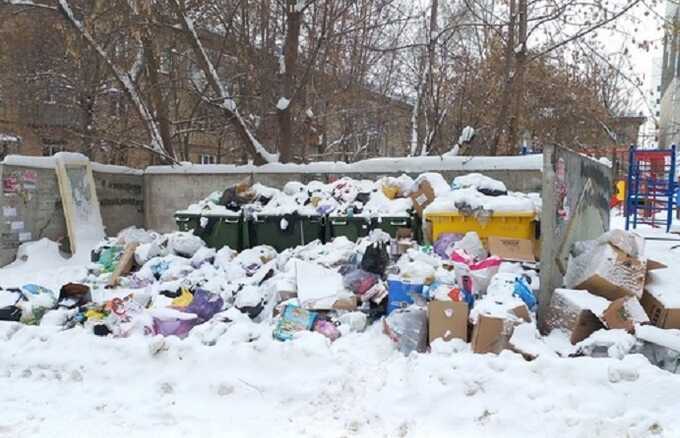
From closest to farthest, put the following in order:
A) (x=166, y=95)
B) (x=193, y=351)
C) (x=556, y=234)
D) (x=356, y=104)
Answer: (x=193, y=351)
(x=556, y=234)
(x=166, y=95)
(x=356, y=104)

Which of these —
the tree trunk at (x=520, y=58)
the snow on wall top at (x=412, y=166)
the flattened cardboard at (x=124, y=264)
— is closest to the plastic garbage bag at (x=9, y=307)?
the flattened cardboard at (x=124, y=264)

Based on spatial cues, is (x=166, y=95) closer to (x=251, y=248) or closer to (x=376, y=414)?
(x=251, y=248)

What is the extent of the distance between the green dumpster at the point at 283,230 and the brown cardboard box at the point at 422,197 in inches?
50.8

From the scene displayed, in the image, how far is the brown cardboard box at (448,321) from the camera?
13.7 ft

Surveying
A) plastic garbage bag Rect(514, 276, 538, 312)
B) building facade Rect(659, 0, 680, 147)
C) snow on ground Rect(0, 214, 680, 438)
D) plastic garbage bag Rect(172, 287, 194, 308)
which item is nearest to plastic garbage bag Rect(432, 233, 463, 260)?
plastic garbage bag Rect(514, 276, 538, 312)

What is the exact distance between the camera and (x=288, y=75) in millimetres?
10406

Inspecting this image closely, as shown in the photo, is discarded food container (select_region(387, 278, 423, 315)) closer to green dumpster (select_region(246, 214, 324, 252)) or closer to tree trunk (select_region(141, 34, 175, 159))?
green dumpster (select_region(246, 214, 324, 252))

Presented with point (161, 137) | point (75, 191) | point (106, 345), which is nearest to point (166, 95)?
point (161, 137)

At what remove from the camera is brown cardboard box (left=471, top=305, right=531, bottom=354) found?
3.92m

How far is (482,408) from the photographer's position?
3.20 meters

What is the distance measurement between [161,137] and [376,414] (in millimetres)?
9246

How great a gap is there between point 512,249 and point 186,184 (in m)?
6.48

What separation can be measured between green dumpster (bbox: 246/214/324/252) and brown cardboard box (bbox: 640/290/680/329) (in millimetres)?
4002

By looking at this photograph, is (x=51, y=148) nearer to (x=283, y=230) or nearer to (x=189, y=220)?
(x=189, y=220)
